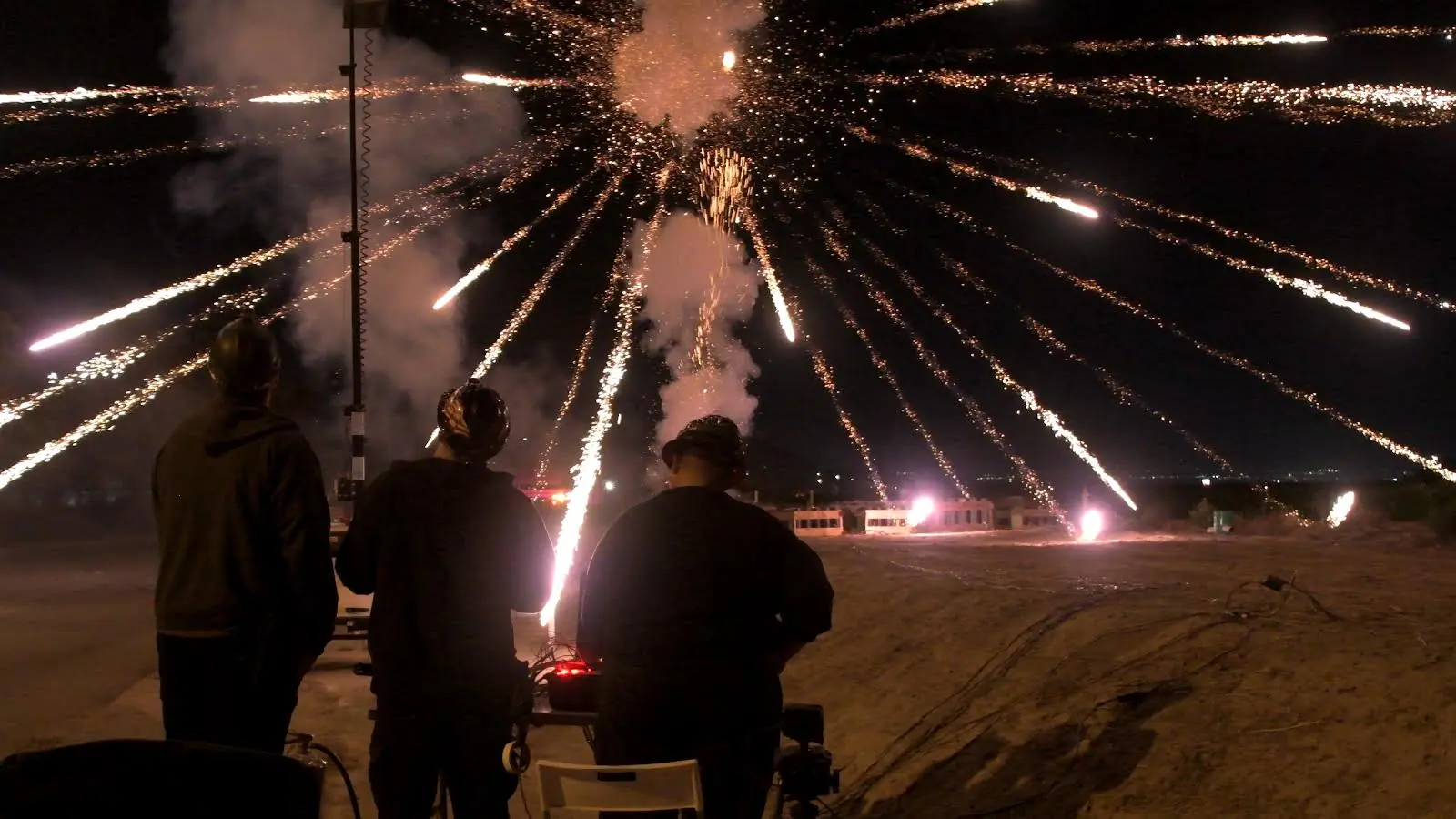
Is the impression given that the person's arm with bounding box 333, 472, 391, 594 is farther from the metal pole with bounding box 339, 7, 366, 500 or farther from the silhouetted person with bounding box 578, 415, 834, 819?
the metal pole with bounding box 339, 7, 366, 500

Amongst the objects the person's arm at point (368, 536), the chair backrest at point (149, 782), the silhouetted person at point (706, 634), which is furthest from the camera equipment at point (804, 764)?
the chair backrest at point (149, 782)

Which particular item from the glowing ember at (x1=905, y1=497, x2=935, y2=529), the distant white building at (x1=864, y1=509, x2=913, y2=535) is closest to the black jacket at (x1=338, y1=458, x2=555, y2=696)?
the distant white building at (x1=864, y1=509, x2=913, y2=535)

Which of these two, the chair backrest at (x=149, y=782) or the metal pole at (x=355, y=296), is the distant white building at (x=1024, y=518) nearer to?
the metal pole at (x=355, y=296)

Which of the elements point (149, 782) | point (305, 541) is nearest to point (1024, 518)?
point (305, 541)

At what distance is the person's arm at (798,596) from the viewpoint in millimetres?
3188

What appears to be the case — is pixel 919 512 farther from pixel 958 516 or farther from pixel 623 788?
pixel 623 788

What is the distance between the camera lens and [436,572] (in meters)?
3.45

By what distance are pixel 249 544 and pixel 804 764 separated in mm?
1724

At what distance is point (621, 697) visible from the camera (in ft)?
10.4

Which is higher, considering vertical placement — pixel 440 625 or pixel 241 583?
pixel 241 583

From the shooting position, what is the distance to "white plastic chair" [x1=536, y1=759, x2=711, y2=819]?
2.78m

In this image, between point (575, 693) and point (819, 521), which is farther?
point (819, 521)

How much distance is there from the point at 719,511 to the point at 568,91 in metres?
17.4

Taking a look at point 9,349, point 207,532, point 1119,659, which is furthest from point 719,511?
point 9,349
